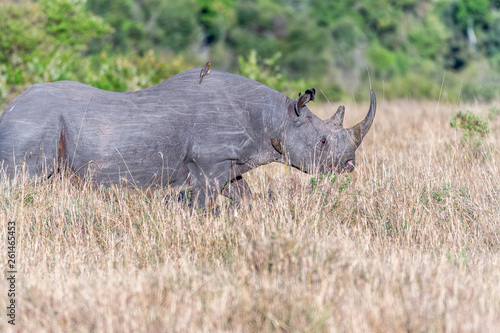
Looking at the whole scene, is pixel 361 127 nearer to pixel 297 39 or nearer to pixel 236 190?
pixel 236 190

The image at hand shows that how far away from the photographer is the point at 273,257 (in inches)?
186

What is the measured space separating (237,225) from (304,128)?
1701mm

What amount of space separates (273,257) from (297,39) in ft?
122

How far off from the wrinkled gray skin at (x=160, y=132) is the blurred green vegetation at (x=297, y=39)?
9785mm

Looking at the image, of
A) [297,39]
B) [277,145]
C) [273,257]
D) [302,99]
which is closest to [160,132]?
[277,145]

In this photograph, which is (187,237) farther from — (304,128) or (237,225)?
(304,128)

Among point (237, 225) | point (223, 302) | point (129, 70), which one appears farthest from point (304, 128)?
point (129, 70)

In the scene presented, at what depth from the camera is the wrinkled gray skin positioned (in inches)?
250

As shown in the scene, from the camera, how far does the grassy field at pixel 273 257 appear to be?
13.1 feet

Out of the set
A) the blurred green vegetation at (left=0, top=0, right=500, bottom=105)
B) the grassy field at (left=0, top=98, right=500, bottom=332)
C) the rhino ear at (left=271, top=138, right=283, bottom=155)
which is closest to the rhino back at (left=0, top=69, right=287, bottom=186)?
the rhino ear at (left=271, top=138, right=283, bottom=155)

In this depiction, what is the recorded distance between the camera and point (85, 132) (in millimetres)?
6406

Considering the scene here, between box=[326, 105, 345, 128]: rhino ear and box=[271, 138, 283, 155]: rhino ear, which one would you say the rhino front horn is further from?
box=[271, 138, 283, 155]: rhino ear

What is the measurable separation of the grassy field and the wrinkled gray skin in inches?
9.7

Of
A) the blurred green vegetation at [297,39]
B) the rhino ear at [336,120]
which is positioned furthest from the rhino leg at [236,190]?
the blurred green vegetation at [297,39]
